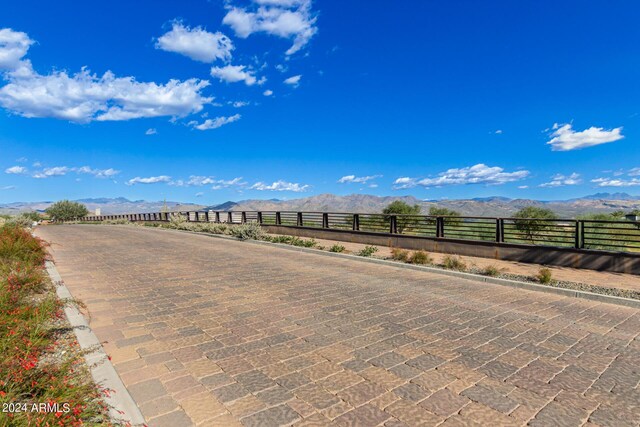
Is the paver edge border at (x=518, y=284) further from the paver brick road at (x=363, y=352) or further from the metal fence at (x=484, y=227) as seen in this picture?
the metal fence at (x=484, y=227)

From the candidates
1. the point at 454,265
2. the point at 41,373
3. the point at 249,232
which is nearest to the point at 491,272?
the point at 454,265

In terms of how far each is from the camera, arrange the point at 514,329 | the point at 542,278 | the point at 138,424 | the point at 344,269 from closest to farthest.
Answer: the point at 138,424
the point at 514,329
the point at 542,278
the point at 344,269

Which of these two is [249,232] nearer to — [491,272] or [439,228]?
[439,228]

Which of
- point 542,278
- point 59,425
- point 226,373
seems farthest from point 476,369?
point 542,278

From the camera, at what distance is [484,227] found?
1405 centimetres

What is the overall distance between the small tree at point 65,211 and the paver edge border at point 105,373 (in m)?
79.4

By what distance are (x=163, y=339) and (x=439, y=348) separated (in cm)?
367

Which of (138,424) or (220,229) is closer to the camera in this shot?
(138,424)

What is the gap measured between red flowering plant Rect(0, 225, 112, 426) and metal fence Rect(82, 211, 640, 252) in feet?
29.7

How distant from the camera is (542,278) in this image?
8.56m

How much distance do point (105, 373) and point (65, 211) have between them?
3321 inches

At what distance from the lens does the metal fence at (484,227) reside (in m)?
11.0

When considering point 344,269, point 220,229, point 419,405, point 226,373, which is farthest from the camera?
point 220,229

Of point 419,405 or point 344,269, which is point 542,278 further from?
point 419,405
